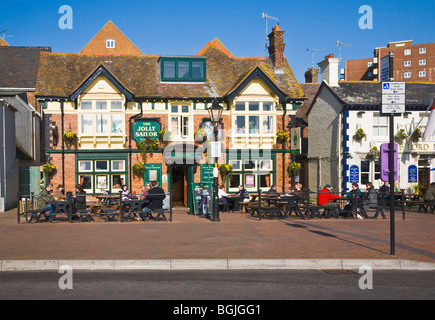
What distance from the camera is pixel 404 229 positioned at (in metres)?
14.2

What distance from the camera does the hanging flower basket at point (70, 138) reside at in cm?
2369

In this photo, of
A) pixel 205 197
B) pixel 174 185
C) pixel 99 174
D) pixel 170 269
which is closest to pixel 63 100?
pixel 99 174

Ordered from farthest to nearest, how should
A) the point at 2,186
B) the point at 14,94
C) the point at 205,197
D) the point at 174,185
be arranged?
the point at 174,185 → the point at 14,94 → the point at 2,186 → the point at 205,197

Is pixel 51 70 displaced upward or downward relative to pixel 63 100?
upward

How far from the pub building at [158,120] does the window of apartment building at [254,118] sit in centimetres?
6

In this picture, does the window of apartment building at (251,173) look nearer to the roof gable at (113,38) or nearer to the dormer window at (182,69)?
the dormer window at (182,69)

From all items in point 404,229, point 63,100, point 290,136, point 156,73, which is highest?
point 156,73

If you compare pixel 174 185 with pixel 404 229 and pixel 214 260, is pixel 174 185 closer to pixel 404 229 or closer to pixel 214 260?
pixel 404 229

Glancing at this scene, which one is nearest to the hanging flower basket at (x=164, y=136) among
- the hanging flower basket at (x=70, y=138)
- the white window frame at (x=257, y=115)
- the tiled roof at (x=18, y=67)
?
the white window frame at (x=257, y=115)

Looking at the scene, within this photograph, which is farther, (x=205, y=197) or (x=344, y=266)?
(x=205, y=197)

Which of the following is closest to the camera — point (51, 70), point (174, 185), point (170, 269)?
point (170, 269)

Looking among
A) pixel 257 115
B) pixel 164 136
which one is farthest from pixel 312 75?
pixel 164 136

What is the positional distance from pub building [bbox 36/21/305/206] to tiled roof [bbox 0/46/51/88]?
19.5 ft

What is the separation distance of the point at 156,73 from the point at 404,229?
16790mm
